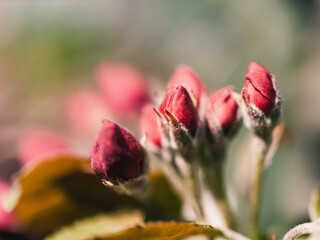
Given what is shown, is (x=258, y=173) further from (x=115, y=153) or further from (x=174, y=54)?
(x=174, y=54)

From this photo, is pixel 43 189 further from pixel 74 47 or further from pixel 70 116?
pixel 74 47

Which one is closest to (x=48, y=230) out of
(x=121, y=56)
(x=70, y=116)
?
(x=70, y=116)

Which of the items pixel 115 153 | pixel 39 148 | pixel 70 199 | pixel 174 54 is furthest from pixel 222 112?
pixel 174 54

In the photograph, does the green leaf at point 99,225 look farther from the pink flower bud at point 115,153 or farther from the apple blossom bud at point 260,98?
the apple blossom bud at point 260,98

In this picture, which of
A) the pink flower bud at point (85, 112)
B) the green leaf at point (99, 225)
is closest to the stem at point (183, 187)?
the green leaf at point (99, 225)

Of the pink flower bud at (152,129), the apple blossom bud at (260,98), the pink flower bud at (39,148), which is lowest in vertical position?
the apple blossom bud at (260,98)
